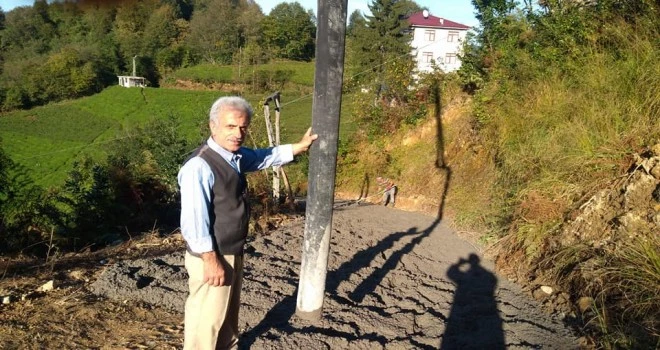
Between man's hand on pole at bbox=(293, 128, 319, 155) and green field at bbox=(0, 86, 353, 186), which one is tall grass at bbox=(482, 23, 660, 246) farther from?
green field at bbox=(0, 86, 353, 186)

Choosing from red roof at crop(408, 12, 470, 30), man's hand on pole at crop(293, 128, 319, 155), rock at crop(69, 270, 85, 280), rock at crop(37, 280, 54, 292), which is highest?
red roof at crop(408, 12, 470, 30)

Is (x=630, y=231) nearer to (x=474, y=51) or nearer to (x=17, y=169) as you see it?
(x=17, y=169)

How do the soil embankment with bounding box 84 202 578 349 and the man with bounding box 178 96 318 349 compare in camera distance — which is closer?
the man with bounding box 178 96 318 349

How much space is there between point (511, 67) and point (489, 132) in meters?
1.46

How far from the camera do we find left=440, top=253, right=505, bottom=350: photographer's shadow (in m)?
3.45

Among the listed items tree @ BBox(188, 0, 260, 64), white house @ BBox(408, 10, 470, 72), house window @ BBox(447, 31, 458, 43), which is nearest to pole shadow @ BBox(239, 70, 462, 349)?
tree @ BBox(188, 0, 260, 64)

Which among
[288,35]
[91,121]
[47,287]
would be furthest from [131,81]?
[47,287]

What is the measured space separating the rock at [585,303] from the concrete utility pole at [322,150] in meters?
2.15

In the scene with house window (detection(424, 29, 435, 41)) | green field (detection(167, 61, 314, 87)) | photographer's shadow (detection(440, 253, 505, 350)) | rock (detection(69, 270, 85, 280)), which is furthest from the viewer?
house window (detection(424, 29, 435, 41))

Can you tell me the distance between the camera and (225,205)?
243 cm

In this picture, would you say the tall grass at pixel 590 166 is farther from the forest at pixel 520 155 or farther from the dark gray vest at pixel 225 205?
the dark gray vest at pixel 225 205

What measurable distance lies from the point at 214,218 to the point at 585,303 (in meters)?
3.09

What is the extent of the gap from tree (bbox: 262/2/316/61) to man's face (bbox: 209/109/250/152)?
183ft

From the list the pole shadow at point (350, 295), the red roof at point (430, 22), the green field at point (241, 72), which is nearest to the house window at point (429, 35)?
the red roof at point (430, 22)
